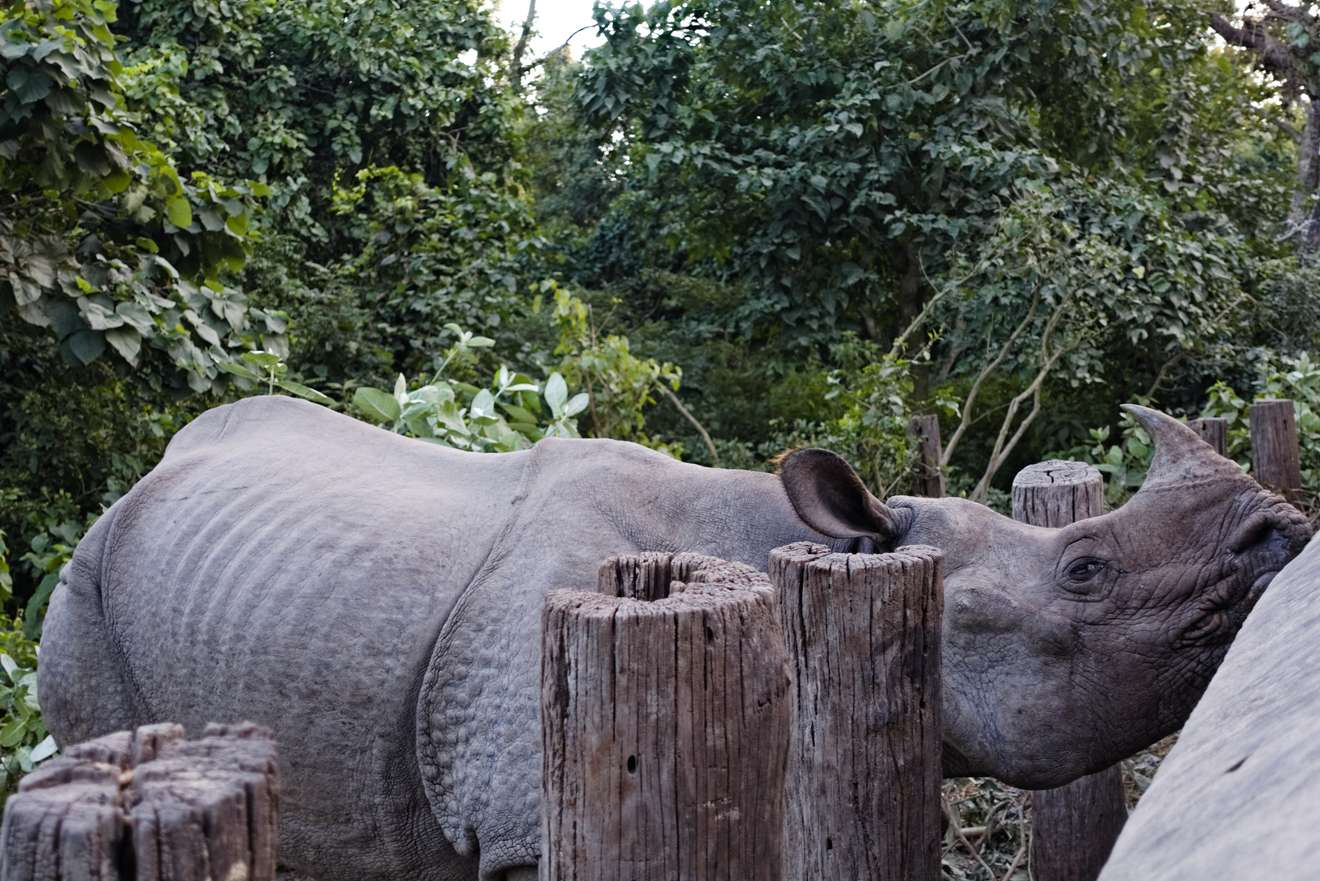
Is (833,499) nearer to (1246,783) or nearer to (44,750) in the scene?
(1246,783)

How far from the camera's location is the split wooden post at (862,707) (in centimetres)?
265

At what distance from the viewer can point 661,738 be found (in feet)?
6.31

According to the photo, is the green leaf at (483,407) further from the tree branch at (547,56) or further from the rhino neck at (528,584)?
the tree branch at (547,56)

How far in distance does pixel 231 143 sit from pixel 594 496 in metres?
9.26

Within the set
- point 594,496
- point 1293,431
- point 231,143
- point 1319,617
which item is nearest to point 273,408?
point 594,496

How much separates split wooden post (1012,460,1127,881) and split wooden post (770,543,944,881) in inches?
54.4

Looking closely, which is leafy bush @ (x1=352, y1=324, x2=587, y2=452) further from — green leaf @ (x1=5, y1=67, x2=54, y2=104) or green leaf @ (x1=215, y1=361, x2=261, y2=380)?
green leaf @ (x1=5, y1=67, x2=54, y2=104)

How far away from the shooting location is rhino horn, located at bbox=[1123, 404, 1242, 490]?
2.99 meters

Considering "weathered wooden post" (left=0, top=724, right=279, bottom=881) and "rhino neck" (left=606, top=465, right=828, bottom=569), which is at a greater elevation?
"weathered wooden post" (left=0, top=724, right=279, bottom=881)

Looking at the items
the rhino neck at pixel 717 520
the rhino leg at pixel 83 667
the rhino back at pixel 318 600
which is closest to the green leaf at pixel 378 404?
the rhino back at pixel 318 600

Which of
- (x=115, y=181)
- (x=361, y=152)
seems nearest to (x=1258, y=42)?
(x=361, y=152)

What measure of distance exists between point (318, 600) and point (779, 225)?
759 centimetres

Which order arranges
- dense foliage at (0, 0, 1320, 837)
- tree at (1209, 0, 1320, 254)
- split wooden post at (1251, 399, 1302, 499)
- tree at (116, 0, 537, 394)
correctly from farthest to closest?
tree at (1209, 0, 1320, 254)
tree at (116, 0, 537, 394)
dense foliage at (0, 0, 1320, 837)
split wooden post at (1251, 399, 1302, 499)

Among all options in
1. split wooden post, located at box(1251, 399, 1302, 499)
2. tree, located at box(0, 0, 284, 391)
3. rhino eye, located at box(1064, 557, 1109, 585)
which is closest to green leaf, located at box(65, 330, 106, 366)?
tree, located at box(0, 0, 284, 391)
